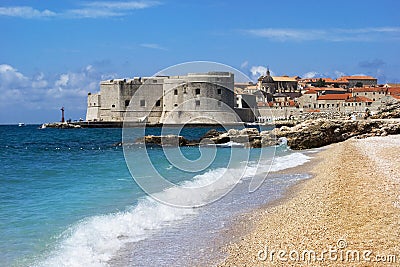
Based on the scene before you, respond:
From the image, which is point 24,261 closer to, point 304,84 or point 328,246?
point 328,246

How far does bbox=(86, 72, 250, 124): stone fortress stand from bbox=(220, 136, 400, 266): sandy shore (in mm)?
30311

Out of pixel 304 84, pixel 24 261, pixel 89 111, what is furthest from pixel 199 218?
pixel 304 84

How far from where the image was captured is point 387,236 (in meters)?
4.07

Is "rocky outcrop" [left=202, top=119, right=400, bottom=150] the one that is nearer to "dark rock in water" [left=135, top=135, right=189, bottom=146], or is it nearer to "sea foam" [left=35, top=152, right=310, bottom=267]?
"dark rock in water" [left=135, top=135, right=189, bottom=146]

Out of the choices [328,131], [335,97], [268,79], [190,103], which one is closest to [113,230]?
[328,131]

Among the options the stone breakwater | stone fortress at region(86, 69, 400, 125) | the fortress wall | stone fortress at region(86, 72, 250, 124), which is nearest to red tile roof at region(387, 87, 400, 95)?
stone fortress at region(86, 69, 400, 125)

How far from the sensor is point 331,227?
15.6 ft

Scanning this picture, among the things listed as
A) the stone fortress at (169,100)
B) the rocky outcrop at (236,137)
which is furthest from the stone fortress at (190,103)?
the rocky outcrop at (236,137)

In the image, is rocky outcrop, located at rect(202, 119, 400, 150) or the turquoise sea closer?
the turquoise sea

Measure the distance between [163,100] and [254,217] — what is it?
35.8 meters

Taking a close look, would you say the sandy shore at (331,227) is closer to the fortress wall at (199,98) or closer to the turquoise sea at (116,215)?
the turquoise sea at (116,215)

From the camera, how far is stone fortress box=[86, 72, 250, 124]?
38125 millimetres

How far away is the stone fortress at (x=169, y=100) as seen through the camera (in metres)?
38.1

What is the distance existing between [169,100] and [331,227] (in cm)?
3636
